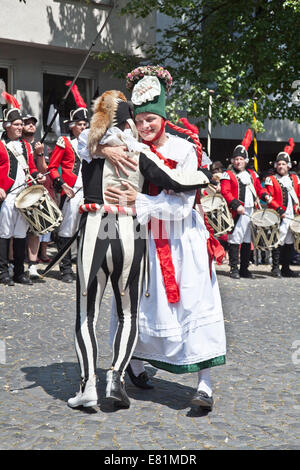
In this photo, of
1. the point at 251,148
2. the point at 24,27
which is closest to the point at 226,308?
the point at 24,27

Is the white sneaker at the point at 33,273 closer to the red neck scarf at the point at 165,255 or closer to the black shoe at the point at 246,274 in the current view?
the black shoe at the point at 246,274

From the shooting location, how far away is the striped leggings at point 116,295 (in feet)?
14.7

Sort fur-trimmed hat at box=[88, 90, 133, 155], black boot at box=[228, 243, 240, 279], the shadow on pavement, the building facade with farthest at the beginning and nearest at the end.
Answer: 1. the building facade
2. black boot at box=[228, 243, 240, 279]
3. the shadow on pavement
4. fur-trimmed hat at box=[88, 90, 133, 155]

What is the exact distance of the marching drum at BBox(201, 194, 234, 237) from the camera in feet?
38.1

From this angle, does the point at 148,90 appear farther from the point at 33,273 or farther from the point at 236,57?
the point at 236,57

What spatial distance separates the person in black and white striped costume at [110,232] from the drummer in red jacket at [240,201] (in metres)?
7.47

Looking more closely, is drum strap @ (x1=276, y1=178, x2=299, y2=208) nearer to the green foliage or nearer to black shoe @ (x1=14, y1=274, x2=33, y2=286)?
the green foliage

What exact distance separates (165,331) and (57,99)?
12758 millimetres

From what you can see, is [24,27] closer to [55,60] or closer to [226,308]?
[55,60]

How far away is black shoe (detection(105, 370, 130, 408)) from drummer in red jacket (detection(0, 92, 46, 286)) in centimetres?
539

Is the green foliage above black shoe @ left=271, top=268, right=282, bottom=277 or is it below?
above

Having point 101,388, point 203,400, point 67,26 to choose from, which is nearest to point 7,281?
point 101,388

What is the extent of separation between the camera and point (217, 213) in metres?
11.7

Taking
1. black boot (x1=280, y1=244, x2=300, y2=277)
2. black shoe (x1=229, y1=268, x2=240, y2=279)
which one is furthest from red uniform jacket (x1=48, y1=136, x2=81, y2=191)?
black boot (x1=280, y1=244, x2=300, y2=277)
